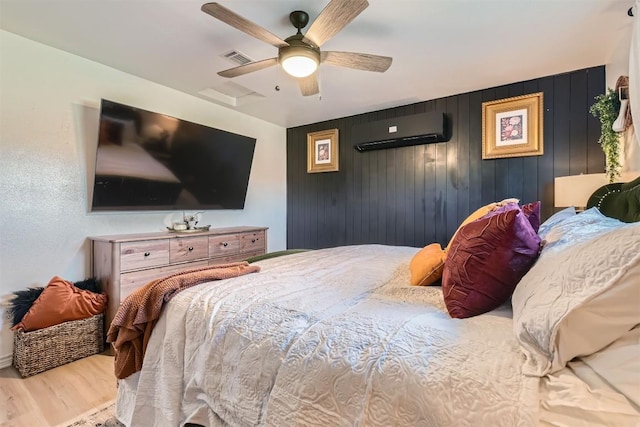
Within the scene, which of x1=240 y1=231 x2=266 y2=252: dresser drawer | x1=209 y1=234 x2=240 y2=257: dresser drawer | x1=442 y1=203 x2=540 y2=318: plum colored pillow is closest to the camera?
x1=442 y1=203 x2=540 y2=318: plum colored pillow

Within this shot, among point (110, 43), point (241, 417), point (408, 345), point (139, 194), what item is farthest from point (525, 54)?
point (139, 194)

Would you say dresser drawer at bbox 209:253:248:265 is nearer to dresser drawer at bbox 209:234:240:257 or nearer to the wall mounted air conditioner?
dresser drawer at bbox 209:234:240:257

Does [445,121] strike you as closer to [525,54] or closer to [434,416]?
[525,54]

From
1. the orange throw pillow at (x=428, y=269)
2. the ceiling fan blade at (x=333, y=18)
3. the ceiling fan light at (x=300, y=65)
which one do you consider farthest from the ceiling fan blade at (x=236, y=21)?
the orange throw pillow at (x=428, y=269)

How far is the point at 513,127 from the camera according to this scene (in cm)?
317

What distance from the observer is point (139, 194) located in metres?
2.96

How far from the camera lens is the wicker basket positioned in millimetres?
2139

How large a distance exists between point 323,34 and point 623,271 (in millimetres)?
1852

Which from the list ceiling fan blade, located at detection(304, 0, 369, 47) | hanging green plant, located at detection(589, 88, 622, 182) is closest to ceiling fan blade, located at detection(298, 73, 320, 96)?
ceiling fan blade, located at detection(304, 0, 369, 47)

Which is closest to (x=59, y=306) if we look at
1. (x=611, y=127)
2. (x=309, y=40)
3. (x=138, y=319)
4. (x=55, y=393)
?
(x=55, y=393)

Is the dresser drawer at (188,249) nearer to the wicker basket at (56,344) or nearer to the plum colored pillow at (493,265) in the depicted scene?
the wicker basket at (56,344)

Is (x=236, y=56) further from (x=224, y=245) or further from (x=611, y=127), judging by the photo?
(x=611, y=127)

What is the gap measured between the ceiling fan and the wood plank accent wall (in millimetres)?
1762

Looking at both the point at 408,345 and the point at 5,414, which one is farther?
the point at 5,414
